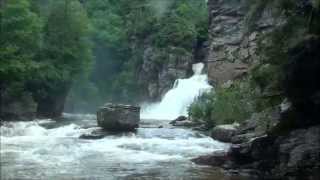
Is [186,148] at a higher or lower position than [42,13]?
lower

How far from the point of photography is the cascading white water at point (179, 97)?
36.5m

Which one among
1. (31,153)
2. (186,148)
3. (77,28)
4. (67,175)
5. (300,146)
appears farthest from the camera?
(77,28)

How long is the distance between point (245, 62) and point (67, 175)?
2179 cm

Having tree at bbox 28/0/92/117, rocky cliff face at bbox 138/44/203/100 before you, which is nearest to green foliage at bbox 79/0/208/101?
rocky cliff face at bbox 138/44/203/100

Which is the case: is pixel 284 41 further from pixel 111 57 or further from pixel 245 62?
pixel 111 57

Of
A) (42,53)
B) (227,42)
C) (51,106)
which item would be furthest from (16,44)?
(227,42)

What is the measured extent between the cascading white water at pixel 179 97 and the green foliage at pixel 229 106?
29.6ft

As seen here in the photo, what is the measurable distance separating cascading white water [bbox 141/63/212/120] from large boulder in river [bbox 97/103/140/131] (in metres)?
11.2

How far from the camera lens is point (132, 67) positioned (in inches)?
1876

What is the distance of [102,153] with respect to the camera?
63.9 ft

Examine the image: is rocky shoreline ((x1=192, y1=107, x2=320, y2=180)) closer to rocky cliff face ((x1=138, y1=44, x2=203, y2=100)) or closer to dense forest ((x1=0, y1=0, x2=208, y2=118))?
dense forest ((x1=0, y1=0, x2=208, y2=118))

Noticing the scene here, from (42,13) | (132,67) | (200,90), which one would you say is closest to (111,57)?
(132,67)

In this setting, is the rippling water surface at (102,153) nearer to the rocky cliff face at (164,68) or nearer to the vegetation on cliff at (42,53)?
the vegetation on cliff at (42,53)

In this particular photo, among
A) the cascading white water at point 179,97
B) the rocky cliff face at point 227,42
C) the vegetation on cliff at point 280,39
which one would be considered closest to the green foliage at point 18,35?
the cascading white water at point 179,97
